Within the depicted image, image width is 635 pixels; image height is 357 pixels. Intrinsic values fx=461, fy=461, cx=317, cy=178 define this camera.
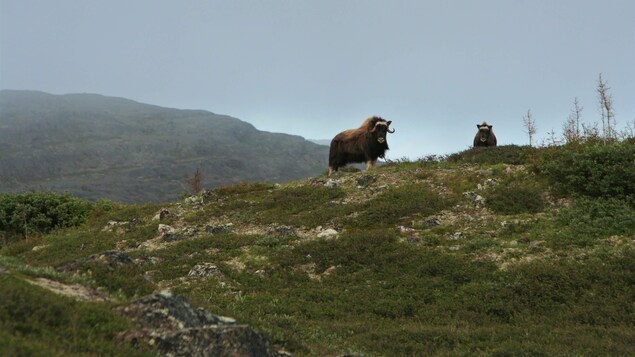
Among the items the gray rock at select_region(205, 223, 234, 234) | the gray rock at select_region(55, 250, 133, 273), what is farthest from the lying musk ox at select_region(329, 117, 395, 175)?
the gray rock at select_region(55, 250, 133, 273)

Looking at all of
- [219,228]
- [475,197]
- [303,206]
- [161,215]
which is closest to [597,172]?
[475,197]

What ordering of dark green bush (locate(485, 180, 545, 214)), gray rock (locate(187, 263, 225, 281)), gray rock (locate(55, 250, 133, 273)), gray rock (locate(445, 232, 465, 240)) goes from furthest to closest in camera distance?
dark green bush (locate(485, 180, 545, 214))
gray rock (locate(445, 232, 465, 240))
gray rock (locate(187, 263, 225, 281))
gray rock (locate(55, 250, 133, 273))

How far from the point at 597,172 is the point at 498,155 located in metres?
9.65

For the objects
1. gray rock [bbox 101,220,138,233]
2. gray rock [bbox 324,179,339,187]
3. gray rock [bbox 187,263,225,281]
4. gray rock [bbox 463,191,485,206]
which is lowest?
gray rock [bbox 187,263,225,281]

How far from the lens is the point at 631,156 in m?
18.0

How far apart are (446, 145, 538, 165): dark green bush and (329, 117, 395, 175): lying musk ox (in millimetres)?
4450

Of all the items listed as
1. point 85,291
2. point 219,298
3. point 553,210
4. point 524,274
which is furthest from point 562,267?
point 85,291

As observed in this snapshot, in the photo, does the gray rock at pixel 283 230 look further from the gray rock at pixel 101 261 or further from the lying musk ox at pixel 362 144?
the lying musk ox at pixel 362 144

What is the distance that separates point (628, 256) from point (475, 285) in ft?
14.0

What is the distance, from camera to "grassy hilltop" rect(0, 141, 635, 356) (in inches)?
306

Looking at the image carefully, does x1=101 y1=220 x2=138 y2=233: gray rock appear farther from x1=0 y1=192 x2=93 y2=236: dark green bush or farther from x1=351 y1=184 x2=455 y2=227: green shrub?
x1=351 y1=184 x2=455 y2=227: green shrub

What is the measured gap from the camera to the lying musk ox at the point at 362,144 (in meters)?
29.6

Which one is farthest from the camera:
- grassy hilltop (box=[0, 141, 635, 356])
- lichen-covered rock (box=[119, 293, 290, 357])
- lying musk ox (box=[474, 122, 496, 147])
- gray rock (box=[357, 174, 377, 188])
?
lying musk ox (box=[474, 122, 496, 147])

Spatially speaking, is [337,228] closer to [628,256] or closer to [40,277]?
[628,256]
